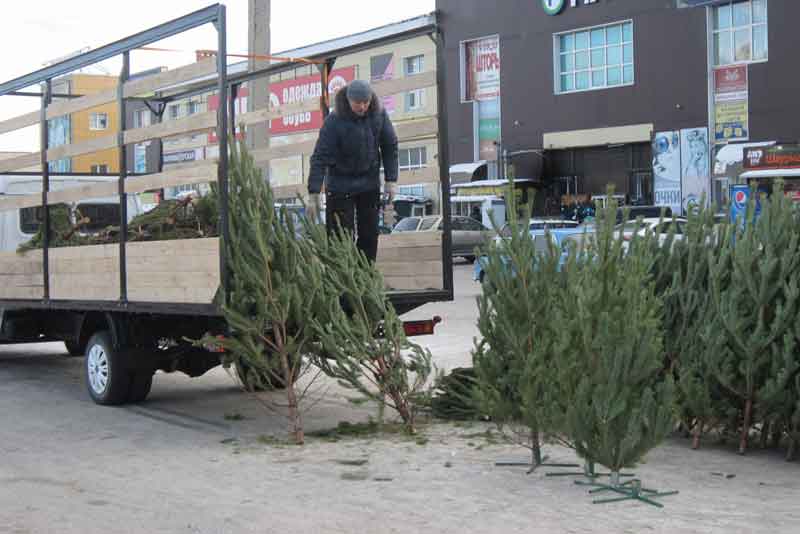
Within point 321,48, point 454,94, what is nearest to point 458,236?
point 454,94

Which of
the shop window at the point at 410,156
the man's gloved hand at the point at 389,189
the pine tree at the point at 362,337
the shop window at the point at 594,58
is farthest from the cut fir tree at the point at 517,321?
the shop window at the point at 594,58

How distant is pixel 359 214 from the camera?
956cm

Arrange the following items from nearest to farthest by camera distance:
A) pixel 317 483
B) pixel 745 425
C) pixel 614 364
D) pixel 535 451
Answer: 1. pixel 614 364
2. pixel 317 483
3. pixel 535 451
4. pixel 745 425

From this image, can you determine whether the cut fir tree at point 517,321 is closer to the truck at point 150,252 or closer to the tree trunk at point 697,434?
the tree trunk at point 697,434

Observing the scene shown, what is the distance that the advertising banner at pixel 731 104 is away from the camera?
41406 mm

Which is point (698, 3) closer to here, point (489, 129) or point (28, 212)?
point (489, 129)

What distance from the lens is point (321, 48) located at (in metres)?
55.2

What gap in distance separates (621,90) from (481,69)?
25.9 feet

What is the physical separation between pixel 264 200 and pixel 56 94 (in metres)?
5.33

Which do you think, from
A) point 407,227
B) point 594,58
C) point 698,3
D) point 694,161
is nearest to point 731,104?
point 694,161

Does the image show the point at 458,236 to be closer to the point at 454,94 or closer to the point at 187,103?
the point at 454,94

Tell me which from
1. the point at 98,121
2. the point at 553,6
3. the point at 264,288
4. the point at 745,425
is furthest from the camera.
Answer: the point at 553,6

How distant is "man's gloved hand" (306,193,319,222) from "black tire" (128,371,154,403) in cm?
217

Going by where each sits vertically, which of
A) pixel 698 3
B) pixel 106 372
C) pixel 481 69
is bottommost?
pixel 106 372
